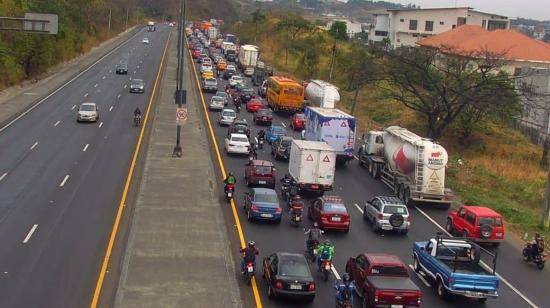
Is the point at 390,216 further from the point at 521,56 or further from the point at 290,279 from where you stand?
the point at 521,56

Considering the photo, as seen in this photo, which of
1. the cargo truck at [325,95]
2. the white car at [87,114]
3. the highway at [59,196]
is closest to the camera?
the highway at [59,196]

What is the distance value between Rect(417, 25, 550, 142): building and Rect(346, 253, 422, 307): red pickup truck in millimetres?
38480

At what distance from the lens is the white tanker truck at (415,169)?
34.3m

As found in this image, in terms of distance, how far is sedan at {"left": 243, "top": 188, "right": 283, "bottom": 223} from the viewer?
27.9 metres

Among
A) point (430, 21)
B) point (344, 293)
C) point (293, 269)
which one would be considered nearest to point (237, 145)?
point (293, 269)

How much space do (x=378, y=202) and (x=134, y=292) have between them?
13.2 m

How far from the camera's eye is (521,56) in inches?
3430

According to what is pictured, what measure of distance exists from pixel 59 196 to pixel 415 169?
16841 mm

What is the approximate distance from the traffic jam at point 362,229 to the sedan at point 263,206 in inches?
1.6

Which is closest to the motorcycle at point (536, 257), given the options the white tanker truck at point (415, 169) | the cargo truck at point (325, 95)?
the white tanker truck at point (415, 169)

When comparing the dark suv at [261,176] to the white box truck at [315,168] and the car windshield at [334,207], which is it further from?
the car windshield at [334,207]

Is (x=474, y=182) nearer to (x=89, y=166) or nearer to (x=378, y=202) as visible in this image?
(x=378, y=202)

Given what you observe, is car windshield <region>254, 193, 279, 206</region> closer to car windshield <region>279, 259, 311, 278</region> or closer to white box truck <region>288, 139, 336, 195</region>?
white box truck <region>288, 139, 336, 195</region>

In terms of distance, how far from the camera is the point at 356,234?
1119 inches
